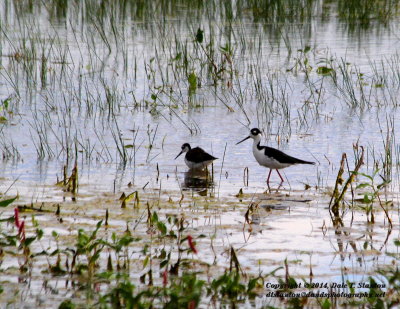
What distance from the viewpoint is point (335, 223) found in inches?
273

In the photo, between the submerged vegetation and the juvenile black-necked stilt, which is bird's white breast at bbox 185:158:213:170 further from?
the juvenile black-necked stilt

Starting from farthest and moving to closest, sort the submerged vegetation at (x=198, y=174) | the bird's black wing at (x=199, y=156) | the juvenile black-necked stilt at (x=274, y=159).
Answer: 1. the bird's black wing at (x=199, y=156)
2. the juvenile black-necked stilt at (x=274, y=159)
3. the submerged vegetation at (x=198, y=174)

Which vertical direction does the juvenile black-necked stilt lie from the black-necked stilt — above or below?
above

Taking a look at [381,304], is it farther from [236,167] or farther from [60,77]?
[60,77]

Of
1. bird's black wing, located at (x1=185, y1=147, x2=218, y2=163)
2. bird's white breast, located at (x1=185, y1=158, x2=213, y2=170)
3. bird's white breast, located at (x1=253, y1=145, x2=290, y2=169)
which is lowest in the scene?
bird's white breast, located at (x1=185, y1=158, x2=213, y2=170)

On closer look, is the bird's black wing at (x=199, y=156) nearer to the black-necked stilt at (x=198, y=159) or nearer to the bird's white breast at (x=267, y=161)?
the black-necked stilt at (x=198, y=159)

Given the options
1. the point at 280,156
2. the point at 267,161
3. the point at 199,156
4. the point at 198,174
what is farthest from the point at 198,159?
the point at 280,156

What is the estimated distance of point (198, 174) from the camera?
9586 mm

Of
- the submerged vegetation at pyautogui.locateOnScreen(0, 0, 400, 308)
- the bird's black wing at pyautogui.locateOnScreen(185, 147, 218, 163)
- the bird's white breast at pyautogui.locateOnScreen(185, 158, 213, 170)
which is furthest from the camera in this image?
the bird's black wing at pyautogui.locateOnScreen(185, 147, 218, 163)

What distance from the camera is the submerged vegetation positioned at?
209 inches

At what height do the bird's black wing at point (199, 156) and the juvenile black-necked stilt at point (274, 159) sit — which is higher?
the juvenile black-necked stilt at point (274, 159)

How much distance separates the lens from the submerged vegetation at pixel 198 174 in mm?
5320

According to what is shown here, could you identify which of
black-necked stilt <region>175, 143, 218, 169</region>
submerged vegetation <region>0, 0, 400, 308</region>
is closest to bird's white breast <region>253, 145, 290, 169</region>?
submerged vegetation <region>0, 0, 400, 308</region>

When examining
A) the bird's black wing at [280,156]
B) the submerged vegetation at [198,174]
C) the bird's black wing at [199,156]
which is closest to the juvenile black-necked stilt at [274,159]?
the bird's black wing at [280,156]
